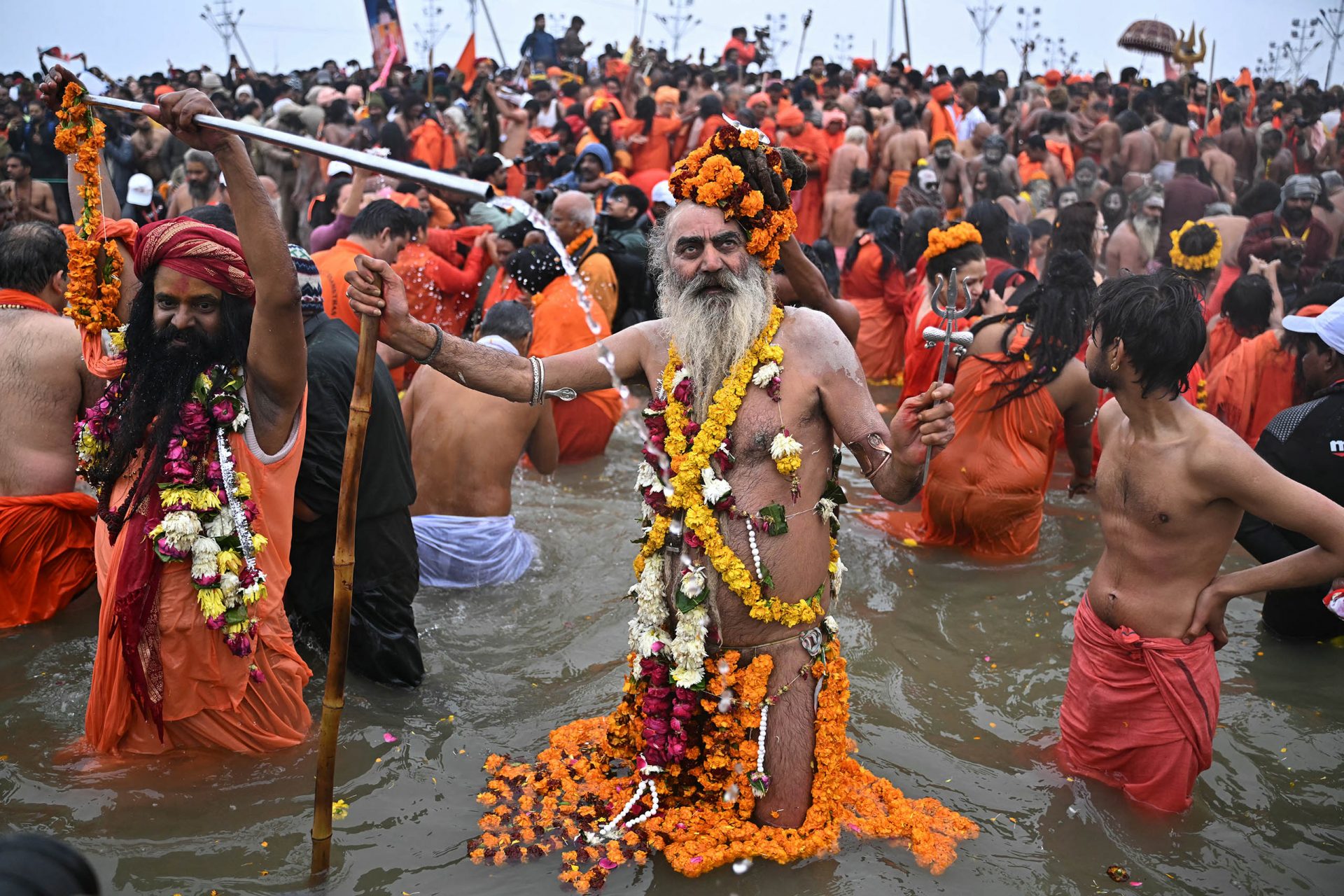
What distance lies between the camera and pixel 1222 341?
7879 millimetres

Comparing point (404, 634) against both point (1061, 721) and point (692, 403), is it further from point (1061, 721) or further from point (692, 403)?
point (1061, 721)

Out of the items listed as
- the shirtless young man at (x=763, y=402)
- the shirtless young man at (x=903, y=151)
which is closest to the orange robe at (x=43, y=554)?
the shirtless young man at (x=763, y=402)

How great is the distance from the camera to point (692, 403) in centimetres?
361

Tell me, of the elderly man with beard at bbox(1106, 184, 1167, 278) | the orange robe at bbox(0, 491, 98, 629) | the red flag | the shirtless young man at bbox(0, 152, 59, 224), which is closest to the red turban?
the orange robe at bbox(0, 491, 98, 629)

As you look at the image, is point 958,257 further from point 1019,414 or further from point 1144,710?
point 1144,710

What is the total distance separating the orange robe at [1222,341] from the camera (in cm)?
779

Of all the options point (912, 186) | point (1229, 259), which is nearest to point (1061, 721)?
point (1229, 259)

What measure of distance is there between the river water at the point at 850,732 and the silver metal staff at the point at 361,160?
7.26 ft

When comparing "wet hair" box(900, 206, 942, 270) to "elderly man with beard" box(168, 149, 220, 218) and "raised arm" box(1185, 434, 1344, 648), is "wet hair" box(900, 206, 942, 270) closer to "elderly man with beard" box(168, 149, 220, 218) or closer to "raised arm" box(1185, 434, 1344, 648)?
"raised arm" box(1185, 434, 1344, 648)

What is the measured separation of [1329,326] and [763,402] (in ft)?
9.66

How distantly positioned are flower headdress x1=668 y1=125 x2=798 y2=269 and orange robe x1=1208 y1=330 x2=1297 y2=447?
4151 millimetres

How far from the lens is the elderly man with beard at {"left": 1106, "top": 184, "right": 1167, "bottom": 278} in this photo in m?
11.0

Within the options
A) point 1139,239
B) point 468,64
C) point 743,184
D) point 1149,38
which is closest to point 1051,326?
point 743,184

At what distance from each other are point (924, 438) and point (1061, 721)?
1749 millimetres
